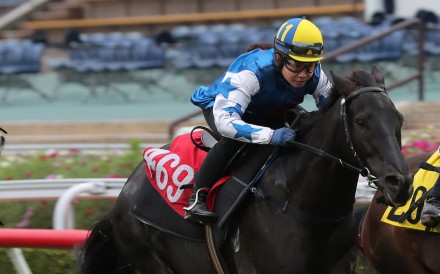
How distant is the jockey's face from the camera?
465 centimetres

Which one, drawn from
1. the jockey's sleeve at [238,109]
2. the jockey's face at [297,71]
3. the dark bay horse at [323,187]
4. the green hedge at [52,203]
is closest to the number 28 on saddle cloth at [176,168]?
the dark bay horse at [323,187]

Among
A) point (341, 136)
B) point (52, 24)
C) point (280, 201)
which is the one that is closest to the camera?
point (341, 136)

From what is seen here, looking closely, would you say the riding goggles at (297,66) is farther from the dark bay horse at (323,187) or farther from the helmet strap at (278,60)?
the dark bay horse at (323,187)

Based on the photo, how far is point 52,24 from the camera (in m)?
24.8

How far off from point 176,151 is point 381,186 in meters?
1.69

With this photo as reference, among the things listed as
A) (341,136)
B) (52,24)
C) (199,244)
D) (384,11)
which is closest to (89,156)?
(199,244)

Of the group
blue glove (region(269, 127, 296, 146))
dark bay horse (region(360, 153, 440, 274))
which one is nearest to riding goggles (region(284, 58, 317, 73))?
blue glove (region(269, 127, 296, 146))

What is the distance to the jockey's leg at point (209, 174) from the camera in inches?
195

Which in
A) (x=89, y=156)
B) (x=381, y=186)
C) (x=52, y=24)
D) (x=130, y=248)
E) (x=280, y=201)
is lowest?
(x=52, y=24)

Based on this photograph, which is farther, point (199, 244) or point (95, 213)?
point (95, 213)

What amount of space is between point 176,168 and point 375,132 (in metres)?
1.51

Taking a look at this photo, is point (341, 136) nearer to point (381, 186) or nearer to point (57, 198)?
point (381, 186)

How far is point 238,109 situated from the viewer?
4773 millimetres

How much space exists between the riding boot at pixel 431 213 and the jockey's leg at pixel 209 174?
3.69 feet
